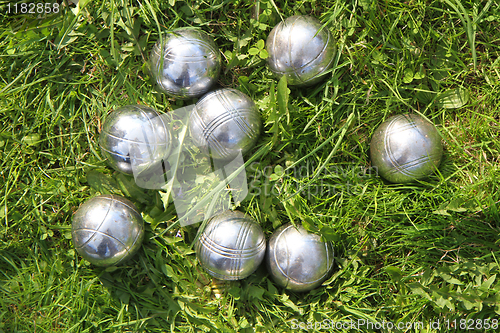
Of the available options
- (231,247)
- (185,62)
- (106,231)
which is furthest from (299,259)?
(185,62)

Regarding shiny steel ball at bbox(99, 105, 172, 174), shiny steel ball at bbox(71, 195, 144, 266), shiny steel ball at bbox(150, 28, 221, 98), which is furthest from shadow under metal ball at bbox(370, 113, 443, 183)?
shiny steel ball at bbox(71, 195, 144, 266)

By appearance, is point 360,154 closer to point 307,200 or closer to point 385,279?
point 307,200

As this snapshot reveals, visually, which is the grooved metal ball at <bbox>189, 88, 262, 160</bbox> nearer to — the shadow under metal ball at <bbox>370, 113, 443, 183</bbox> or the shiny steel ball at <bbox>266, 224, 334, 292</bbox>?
the shiny steel ball at <bbox>266, 224, 334, 292</bbox>

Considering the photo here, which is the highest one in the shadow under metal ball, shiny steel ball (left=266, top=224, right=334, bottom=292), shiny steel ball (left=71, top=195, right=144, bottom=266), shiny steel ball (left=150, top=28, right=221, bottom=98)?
shiny steel ball (left=150, top=28, right=221, bottom=98)

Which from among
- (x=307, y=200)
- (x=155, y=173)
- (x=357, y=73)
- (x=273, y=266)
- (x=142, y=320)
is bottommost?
(x=142, y=320)

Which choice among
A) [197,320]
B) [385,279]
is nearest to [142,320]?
[197,320]

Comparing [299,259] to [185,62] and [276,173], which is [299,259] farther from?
[185,62]
